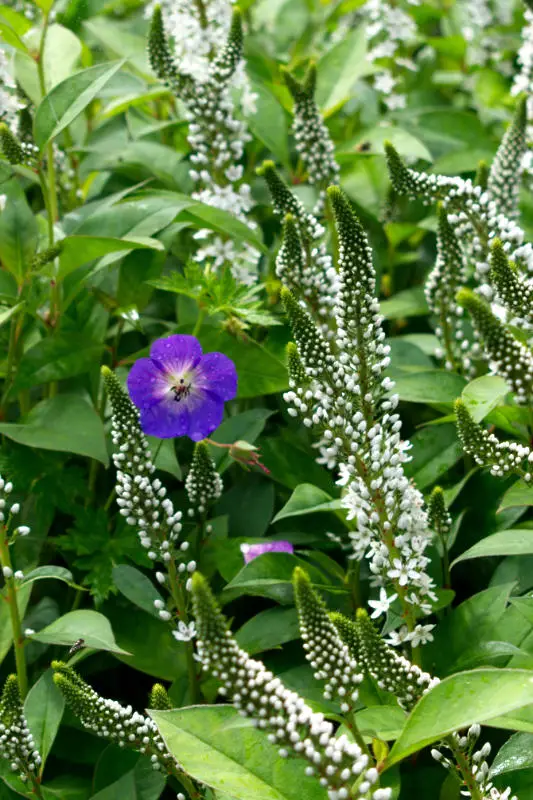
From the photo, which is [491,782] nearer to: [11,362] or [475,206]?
[475,206]

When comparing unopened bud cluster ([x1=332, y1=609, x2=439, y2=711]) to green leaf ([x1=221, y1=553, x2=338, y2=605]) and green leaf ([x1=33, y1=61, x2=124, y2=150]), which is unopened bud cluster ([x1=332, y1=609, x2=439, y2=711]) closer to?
green leaf ([x1=221, y1=553, x2=338, y2=605])

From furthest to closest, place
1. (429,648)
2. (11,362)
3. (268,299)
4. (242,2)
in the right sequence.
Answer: (242,2) < (268,299) < (11,362) < (429,648)

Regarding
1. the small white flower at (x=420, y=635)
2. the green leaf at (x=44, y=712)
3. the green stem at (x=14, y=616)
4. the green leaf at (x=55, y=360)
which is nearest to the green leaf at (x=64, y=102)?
the green leaf at (x=55, y=360)

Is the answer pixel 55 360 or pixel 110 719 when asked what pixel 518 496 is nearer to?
pixel 110 719

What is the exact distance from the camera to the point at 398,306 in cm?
245

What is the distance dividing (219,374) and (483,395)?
1.70ft

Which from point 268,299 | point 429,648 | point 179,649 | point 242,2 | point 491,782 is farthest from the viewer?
point 242,2

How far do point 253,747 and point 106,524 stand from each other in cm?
69

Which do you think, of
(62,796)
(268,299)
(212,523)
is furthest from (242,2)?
(62,796)

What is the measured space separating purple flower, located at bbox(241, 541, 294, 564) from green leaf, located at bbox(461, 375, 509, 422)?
45 cm

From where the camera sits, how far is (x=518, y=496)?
5.54 feet

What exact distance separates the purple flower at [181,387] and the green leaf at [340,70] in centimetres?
129

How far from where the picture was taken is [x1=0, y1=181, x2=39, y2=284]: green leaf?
6.89 feet

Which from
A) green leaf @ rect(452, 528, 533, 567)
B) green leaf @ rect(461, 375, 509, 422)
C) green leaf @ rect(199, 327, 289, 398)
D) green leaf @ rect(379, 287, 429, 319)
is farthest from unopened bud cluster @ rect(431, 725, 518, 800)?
green leaf @ rect(379, 287, 429, 319)
